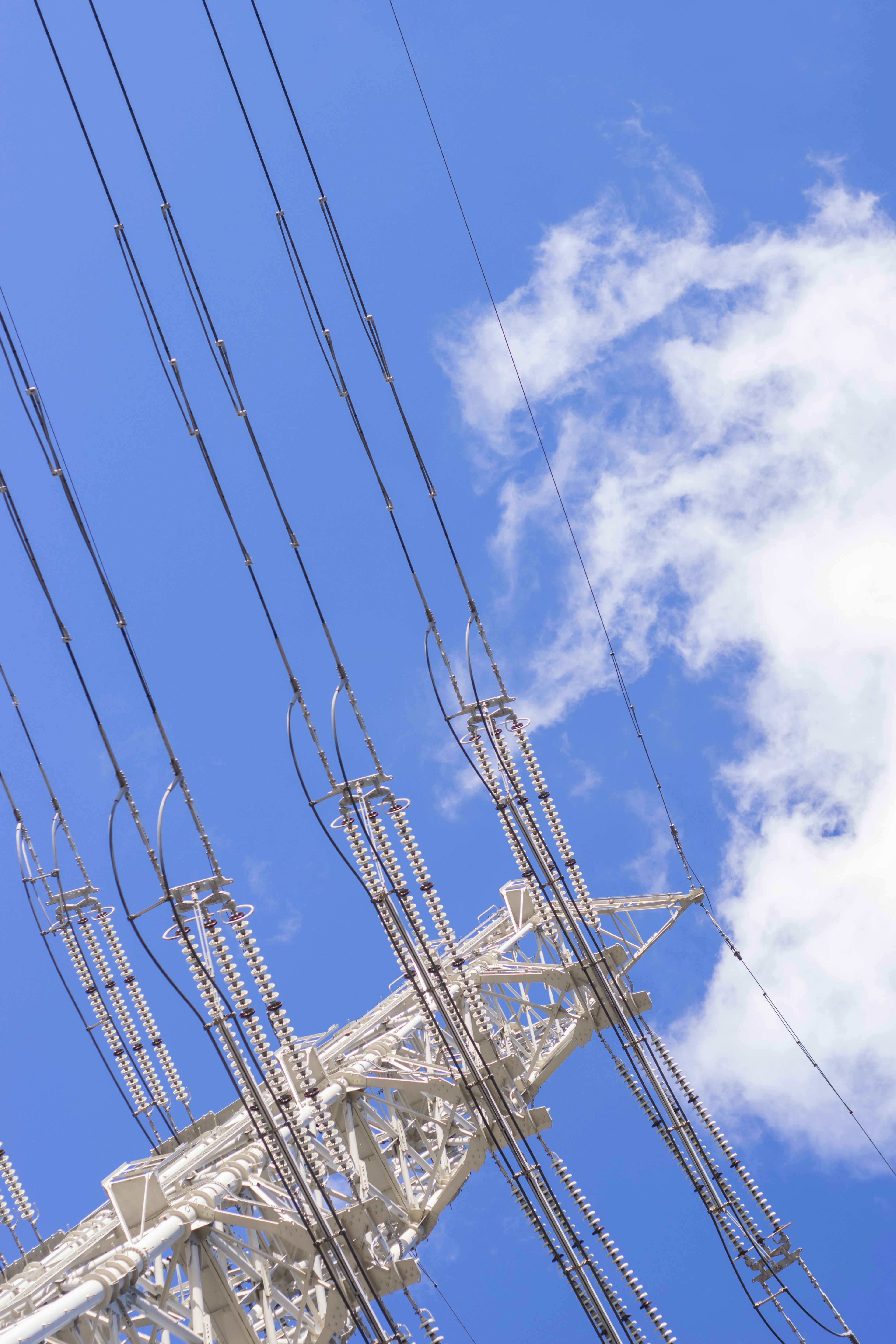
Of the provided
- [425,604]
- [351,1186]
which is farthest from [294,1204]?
[425,604]

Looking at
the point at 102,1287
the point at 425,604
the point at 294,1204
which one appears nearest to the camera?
the point at 102,1287

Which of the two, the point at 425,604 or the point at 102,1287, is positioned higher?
the point at 425,604

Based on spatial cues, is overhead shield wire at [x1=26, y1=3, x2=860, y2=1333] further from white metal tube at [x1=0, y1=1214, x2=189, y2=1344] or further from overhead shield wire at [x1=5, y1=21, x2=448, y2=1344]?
white metal tube at [x1=0, y1=1214, x2=189, y2=1344]

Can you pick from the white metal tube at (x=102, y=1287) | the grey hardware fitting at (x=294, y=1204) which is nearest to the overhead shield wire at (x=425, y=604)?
the grey hardware fitting at (x=294, y=1204)

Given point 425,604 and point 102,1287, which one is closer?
point 102,1287

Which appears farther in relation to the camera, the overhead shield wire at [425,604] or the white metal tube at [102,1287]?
the overhead shield wire at [425,604]

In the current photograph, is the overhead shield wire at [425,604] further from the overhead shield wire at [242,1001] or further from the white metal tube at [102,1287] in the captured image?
the white metal tube at [102,1287]

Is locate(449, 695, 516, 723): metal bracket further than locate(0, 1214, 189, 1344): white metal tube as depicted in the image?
Yes

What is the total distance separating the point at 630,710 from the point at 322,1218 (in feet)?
35.8

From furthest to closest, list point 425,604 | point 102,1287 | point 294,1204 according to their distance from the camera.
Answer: point 425,604 → point 294,1204 → point 102,1287

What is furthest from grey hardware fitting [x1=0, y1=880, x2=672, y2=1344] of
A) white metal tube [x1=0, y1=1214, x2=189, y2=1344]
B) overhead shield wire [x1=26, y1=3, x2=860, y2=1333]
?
overhead shield wire [x1=26, y1=3, x2=860, y2=1333]

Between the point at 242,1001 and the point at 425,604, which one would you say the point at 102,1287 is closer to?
the point at 242,1001

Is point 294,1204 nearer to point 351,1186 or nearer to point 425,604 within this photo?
point 351,1186

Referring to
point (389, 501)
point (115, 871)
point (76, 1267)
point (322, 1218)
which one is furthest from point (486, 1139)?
point (389, 501)
